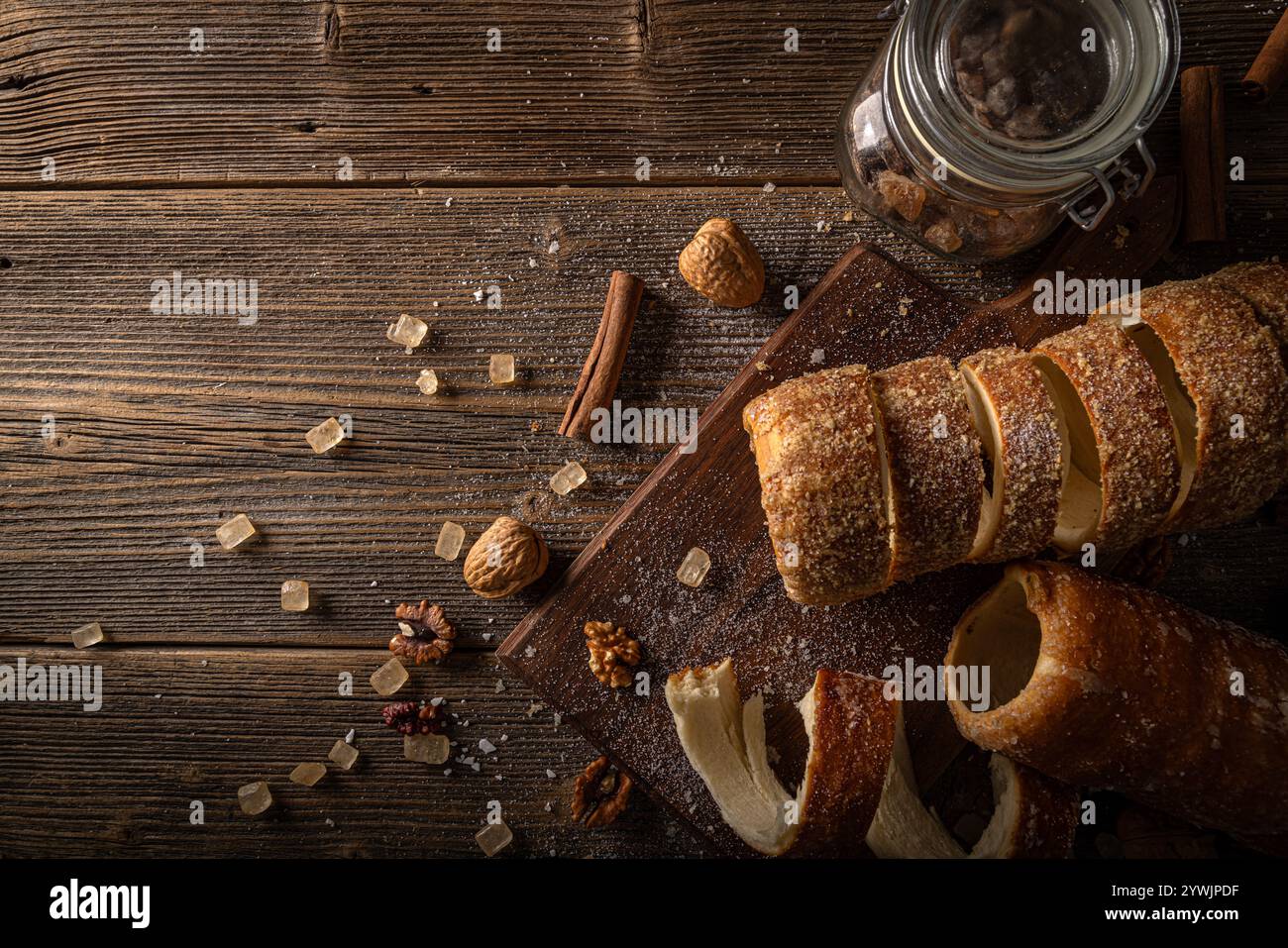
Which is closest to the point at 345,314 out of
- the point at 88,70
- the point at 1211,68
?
the point at 88,70

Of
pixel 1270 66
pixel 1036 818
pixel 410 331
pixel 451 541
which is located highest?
Result: pixel 1270 66

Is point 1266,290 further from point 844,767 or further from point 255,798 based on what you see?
point 255,798

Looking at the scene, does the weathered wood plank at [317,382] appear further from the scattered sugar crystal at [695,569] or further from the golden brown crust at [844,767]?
the golden brown crust at [844,767]

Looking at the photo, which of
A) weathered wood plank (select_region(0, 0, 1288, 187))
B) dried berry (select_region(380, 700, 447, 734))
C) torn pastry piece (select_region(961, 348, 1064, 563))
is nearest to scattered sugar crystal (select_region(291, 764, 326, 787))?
dried berry (select_region(380, 700, 447, 734))

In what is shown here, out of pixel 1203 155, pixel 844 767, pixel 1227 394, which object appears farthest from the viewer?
pixel 1203 155

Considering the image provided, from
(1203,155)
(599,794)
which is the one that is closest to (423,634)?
(599,794)

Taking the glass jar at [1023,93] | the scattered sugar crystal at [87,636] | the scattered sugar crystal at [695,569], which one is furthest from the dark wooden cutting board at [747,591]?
the scattered sugar crystal at [87,636]

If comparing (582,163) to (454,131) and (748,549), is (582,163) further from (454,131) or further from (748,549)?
(748,549)
